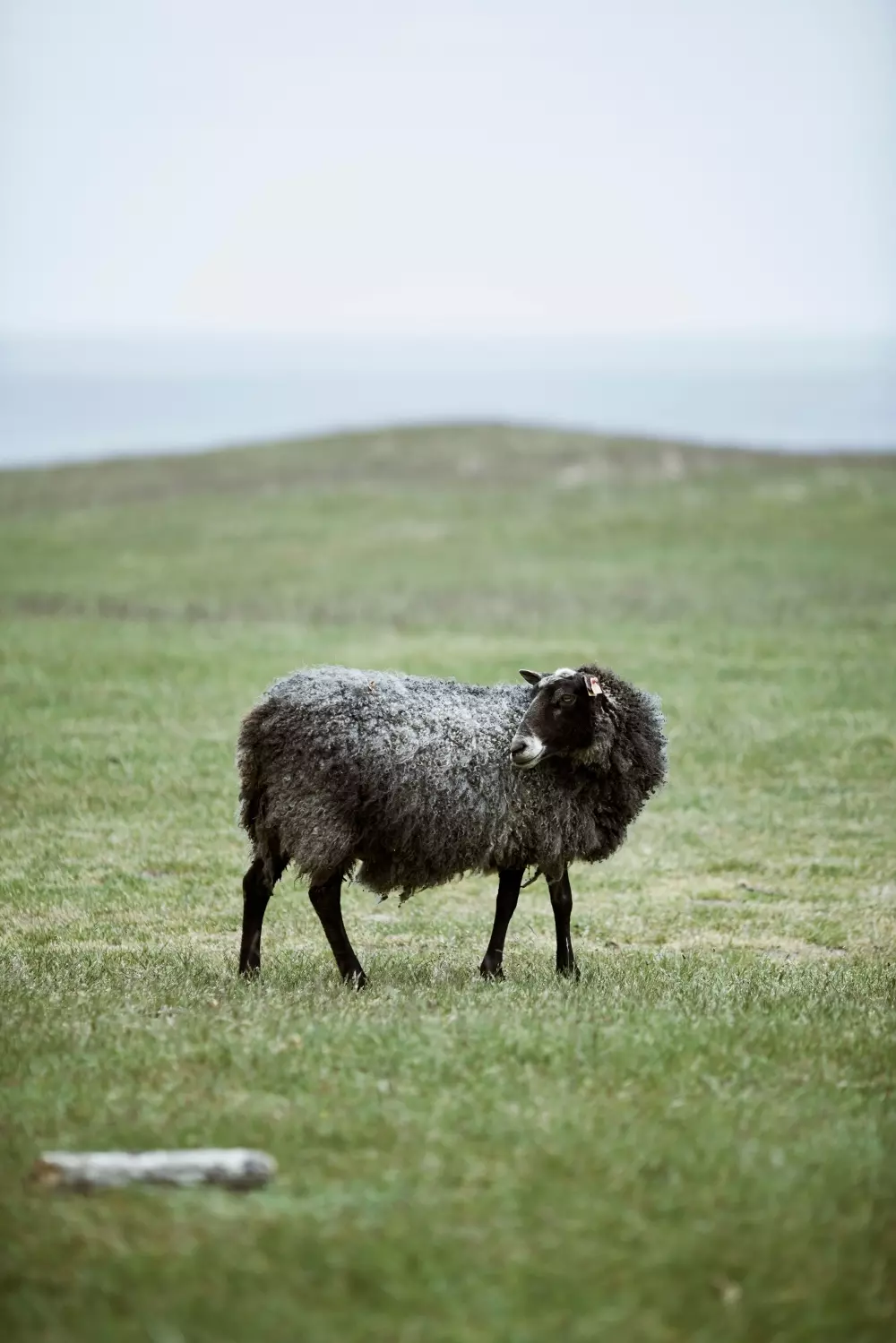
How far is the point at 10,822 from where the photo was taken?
54.0ft

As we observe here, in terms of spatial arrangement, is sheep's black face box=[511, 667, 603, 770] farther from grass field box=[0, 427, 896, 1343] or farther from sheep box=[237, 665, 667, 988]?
grass field box=[0, 427, 896, 1343]

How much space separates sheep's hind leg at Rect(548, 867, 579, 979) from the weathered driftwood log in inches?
190

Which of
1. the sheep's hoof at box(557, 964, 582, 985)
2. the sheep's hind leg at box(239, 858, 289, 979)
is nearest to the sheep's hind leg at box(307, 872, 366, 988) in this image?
the sheep's hind leg at box(239, 858, 289, 979)

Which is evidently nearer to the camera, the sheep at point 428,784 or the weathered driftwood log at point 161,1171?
the weathered driftwood log at point 161,1171

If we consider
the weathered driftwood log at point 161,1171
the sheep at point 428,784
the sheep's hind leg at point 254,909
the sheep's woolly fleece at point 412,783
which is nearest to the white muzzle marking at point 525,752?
the sheep at point 428,784

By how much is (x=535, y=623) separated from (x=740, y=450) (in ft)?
110

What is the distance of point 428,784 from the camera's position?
33.0 feet

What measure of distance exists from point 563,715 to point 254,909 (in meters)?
Result: 2.58

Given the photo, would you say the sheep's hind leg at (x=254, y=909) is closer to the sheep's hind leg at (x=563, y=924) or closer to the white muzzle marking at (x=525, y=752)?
the white muzzle marking at (x=525, y=752)

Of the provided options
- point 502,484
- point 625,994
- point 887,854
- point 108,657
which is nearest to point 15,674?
point 108,657

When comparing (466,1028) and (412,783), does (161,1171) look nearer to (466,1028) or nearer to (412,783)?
(466,1028)

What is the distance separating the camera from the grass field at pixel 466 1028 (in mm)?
5281

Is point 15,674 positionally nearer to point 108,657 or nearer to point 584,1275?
A: point 108,657

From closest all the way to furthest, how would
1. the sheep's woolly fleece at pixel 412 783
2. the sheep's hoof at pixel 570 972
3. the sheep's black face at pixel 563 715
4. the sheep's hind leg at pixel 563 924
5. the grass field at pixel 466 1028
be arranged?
the grass field at pixel 466 1028
the sheep's woolly fleece at pixel 412 783
the sheep's hoof at pixel 570 972
the sheep's black face at pixel 563 715
the sheep's hind leg at pixel 563 924
